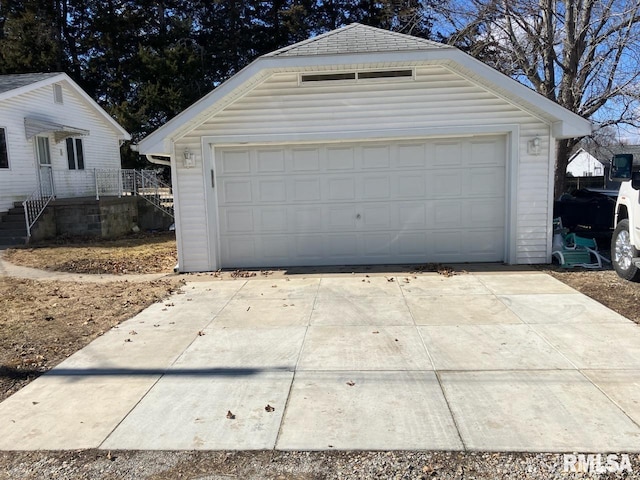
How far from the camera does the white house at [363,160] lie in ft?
28.3

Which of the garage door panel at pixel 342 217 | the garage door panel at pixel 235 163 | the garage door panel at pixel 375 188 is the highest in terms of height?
the garage door panel at pixel 235 163

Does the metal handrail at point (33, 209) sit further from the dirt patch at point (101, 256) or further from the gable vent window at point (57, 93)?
the gable vent window at point (57, 93)

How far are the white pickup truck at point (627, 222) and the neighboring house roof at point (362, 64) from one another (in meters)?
1.36

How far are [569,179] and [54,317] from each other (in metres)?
17.6

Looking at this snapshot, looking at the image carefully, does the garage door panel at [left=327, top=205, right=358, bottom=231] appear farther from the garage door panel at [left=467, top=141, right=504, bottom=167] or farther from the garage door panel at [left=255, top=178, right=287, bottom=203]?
the garage door panel at [left=467, top=141, right=504, bottom=167]

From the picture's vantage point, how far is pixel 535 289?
736cm

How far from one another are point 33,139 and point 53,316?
41.2ft

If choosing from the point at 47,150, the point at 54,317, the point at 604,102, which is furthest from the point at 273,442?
the point at 47,150

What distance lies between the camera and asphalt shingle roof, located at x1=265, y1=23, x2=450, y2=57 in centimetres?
821

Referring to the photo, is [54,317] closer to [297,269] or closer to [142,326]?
[142,326]

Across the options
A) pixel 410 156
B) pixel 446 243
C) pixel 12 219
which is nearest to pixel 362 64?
pixel 410 156

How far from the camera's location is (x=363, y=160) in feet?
30.2

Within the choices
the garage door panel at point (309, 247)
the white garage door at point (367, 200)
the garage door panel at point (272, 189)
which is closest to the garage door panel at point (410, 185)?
the white garage door at point (367, 200)

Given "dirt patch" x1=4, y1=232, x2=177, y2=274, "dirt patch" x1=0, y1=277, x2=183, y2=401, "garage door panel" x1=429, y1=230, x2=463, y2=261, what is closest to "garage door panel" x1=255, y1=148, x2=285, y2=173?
"dirt patch" x1=0, y1=277, x2=183, y2=401
